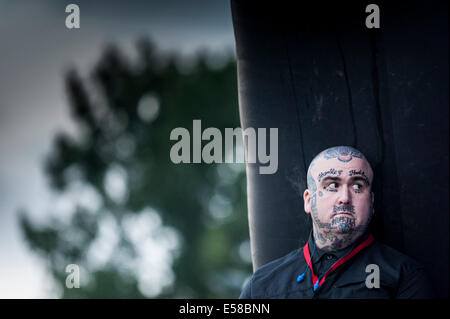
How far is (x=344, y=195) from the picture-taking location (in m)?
2.64

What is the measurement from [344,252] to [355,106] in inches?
30.2

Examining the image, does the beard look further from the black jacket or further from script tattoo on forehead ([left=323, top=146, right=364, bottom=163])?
script tattoo on forehead ([left=323, top=146, right=364, bottom=163])

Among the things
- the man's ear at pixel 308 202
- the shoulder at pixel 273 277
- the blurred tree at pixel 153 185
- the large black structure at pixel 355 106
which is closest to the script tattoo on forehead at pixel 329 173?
the man's ear at pixel 308 202

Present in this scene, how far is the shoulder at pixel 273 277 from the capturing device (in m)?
2.82

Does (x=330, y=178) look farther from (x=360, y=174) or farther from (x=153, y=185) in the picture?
(x=153, y=185)

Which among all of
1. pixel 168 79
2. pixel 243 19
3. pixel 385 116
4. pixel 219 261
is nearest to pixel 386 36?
pixel 385 116

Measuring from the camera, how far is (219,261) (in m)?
12.9

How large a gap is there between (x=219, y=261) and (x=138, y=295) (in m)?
1.91

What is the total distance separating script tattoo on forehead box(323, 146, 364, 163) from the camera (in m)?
2.75

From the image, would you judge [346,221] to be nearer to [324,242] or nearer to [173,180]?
[324,242]

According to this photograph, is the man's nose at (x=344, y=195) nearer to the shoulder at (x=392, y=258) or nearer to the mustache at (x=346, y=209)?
the mustache at (x=346, y=209)

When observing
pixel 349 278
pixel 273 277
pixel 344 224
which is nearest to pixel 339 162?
pixel 344 224

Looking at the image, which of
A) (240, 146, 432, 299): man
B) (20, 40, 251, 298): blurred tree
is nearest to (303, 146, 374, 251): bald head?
(240, 146, 432, 299): man

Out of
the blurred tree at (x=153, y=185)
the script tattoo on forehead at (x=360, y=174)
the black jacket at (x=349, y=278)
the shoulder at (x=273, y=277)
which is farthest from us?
the blurred tree at (x=153, y=185)
